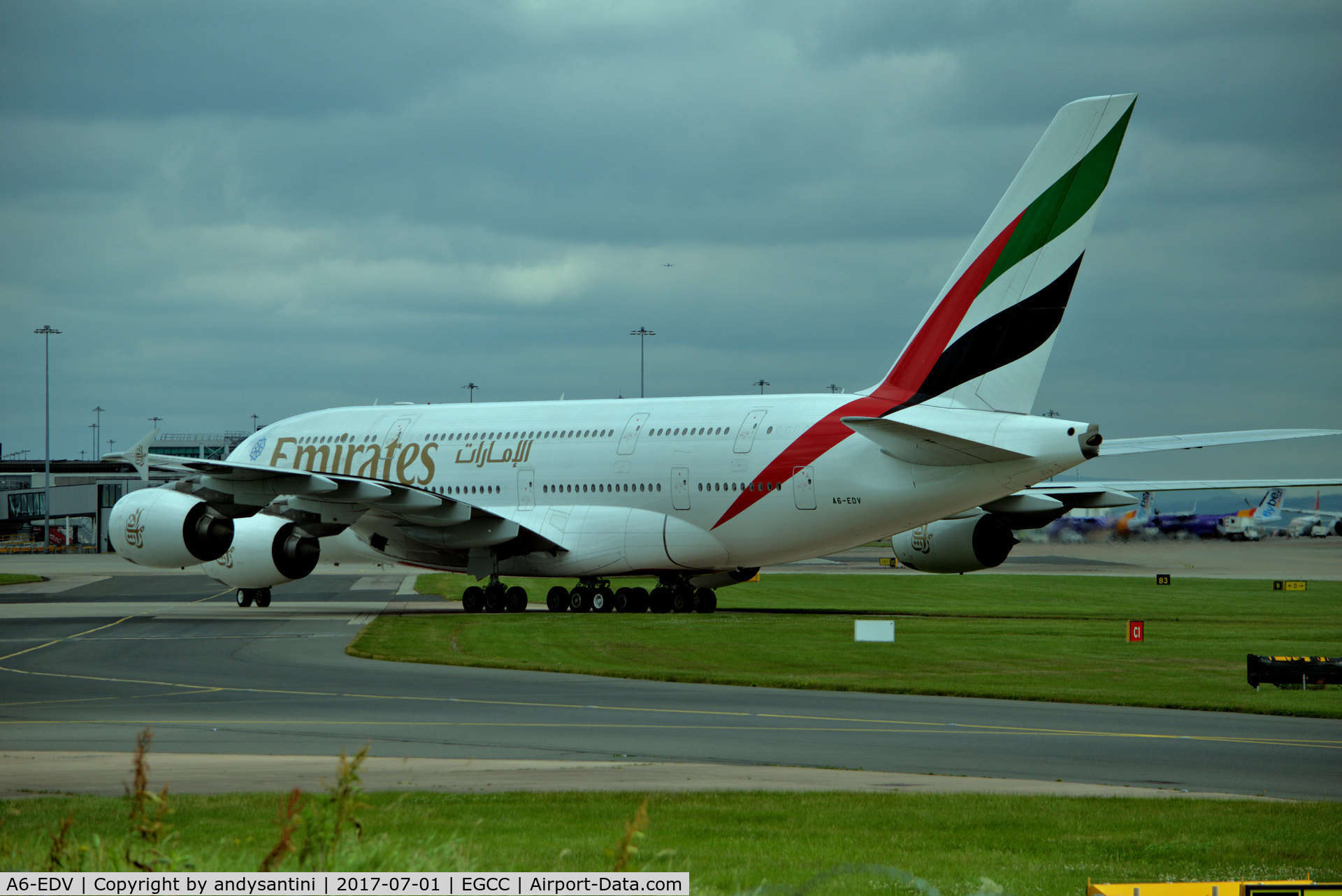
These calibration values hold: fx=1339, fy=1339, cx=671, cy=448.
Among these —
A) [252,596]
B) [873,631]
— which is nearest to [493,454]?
[252,596]

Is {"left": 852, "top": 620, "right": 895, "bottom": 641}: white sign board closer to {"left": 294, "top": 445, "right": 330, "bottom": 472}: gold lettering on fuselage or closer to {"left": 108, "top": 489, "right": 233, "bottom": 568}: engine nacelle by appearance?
{"left": 108, "top": 489, "right": 233, "bottom": 568}: engine nacelle

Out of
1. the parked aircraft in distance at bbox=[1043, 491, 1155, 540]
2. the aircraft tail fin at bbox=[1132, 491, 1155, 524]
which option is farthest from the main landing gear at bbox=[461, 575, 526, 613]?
the aircraft tail fin at bbox=[1132, 491, 1155, 524]

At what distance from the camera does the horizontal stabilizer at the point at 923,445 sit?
25375 mm

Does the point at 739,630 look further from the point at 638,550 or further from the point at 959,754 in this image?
the point at 959,754

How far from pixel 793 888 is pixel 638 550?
25574 millimetres

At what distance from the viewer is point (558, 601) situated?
34750mm

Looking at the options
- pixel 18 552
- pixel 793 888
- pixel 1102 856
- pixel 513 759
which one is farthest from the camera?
pixel 18 552

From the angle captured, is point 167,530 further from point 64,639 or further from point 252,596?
point 64,639

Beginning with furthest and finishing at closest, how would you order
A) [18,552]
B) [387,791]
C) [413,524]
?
[18,552]
[413,524]
[387,791]

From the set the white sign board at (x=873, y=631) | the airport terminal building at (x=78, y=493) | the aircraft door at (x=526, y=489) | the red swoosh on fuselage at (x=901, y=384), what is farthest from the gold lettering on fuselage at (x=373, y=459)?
the airport terminal building at (x=78, y=493)

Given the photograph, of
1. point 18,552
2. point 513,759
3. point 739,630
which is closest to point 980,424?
point 739,630

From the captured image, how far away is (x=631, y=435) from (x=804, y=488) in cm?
523

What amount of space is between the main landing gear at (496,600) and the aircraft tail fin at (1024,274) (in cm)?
1208

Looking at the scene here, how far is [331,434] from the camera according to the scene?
39.5m
